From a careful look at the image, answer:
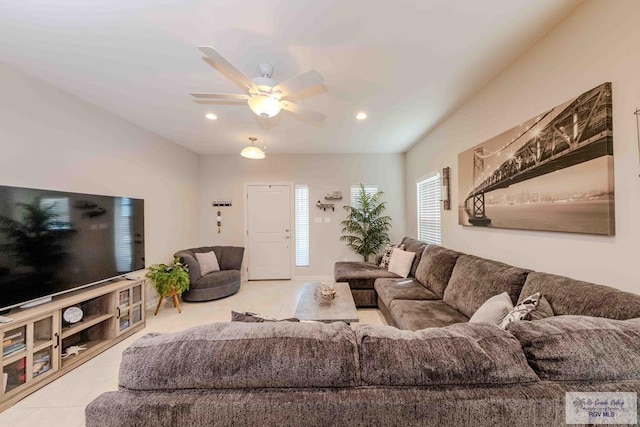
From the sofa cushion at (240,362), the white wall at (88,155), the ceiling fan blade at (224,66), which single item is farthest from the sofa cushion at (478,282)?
the white wall at (88,155)

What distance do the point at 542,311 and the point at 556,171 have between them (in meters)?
0.99

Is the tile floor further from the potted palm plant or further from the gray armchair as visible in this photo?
the potted palm plant

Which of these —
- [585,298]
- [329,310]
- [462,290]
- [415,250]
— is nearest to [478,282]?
[462,290]

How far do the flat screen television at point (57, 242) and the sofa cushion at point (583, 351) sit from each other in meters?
3.21

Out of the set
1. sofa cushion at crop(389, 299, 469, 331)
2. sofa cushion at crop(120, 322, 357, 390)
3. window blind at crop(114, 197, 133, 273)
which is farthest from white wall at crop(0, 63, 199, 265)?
sofa cushion at crop(389, 299, 469, 331)

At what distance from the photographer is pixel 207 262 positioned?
432cm

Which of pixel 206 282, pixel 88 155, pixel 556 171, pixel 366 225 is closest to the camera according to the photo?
pixel 556 171

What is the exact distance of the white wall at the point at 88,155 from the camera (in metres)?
2.12

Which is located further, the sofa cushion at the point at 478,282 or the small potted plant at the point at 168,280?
the small potted plant at the point at 168,280

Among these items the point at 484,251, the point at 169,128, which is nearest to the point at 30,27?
the point at 169,128

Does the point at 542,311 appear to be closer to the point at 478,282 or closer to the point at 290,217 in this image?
the point at 478,282

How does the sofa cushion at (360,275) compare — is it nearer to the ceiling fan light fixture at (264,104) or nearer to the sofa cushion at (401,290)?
the sofa cushion at (401,290)

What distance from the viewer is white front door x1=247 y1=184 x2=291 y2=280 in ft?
16.8

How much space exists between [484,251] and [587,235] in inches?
42.7
